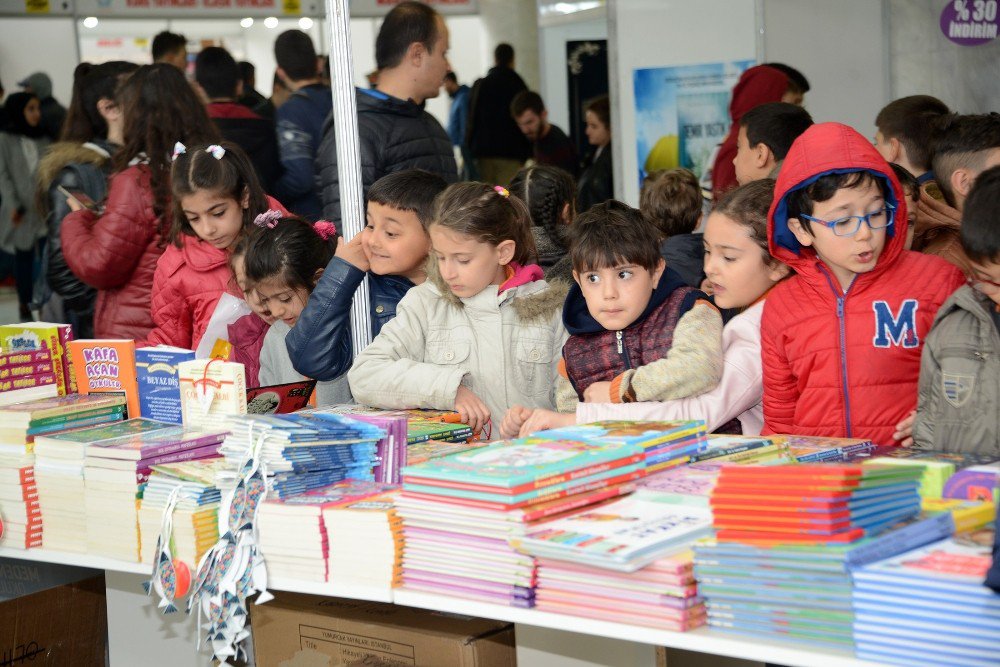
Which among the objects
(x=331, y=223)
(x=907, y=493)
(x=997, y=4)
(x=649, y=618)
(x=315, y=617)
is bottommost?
(x=315, y=617)

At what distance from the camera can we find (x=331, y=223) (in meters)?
4.18

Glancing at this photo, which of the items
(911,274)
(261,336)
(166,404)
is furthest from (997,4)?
(166,404)

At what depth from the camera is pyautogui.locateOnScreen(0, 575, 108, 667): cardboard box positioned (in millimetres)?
3426

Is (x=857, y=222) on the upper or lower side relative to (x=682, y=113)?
lower

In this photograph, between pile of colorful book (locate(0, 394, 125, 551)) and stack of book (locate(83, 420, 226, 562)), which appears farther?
pile of colorful book (locate(0, 394, 125, 551))

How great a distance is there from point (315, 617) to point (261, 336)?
58.6 inches

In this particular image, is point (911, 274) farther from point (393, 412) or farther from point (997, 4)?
point (997, 4)

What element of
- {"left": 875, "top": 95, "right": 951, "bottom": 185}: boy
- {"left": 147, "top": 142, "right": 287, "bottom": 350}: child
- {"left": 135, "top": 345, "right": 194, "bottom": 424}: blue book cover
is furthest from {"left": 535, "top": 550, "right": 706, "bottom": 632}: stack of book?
{"left": 875, "top": 95, "right": 951, "bottom": 185}: boy

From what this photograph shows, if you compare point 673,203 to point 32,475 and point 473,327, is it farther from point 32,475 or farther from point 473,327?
point 32,475

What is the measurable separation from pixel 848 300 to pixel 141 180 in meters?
2.79

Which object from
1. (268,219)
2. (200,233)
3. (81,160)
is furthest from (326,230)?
(81,160)

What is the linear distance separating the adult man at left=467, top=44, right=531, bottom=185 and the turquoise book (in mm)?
5355

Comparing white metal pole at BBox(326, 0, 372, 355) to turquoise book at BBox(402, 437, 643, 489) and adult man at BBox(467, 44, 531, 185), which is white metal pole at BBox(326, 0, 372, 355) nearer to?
turquoise book at BBox(402, 437, 643, 489)

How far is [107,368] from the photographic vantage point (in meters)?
3.35
